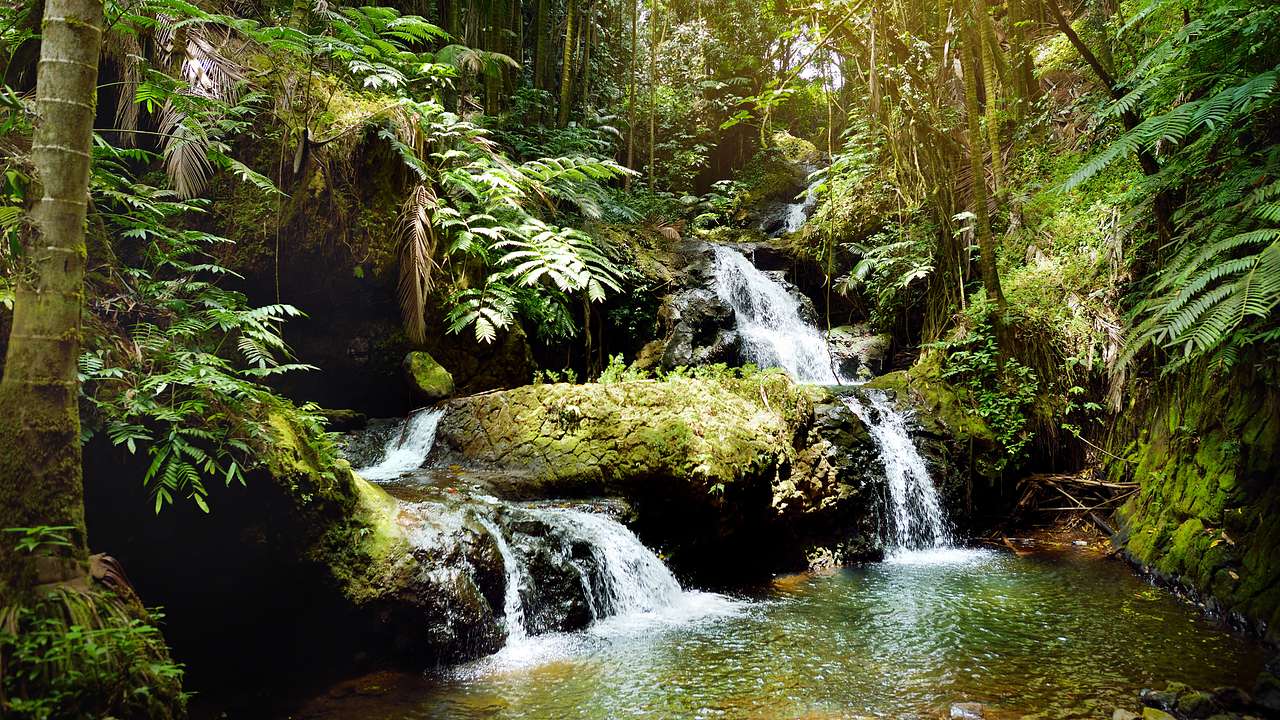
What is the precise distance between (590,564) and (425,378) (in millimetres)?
4056

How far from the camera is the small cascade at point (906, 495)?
7.95 meters

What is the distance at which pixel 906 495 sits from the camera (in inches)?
319

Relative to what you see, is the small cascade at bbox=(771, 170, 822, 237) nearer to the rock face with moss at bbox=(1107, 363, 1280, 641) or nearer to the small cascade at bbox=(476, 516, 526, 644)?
the rock face with moss at bbox=(1107, 363, 1280, 641)

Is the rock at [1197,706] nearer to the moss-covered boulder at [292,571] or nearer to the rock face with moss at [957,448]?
the moss-covered boulder at [292,571]

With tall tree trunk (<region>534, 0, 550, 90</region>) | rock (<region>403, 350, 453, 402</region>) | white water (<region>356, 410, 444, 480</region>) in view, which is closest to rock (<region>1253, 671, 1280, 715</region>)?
white water (<region>356, 410, 444, 480</region>)

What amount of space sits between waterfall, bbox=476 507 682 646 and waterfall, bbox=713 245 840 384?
5.85 metres

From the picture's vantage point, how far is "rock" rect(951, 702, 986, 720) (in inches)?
146

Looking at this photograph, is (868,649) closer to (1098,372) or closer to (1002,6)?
(1098,372)

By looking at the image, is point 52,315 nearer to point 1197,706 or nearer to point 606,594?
point 606,594

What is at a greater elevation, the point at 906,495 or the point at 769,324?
the point at 769,324

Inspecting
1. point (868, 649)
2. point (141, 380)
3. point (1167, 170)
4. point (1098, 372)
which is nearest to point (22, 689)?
point (141, 380)

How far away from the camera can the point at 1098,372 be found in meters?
7.86

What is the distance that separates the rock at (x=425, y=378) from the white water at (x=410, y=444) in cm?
28

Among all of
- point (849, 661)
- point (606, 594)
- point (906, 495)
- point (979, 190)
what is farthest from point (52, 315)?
point (979, 190)
